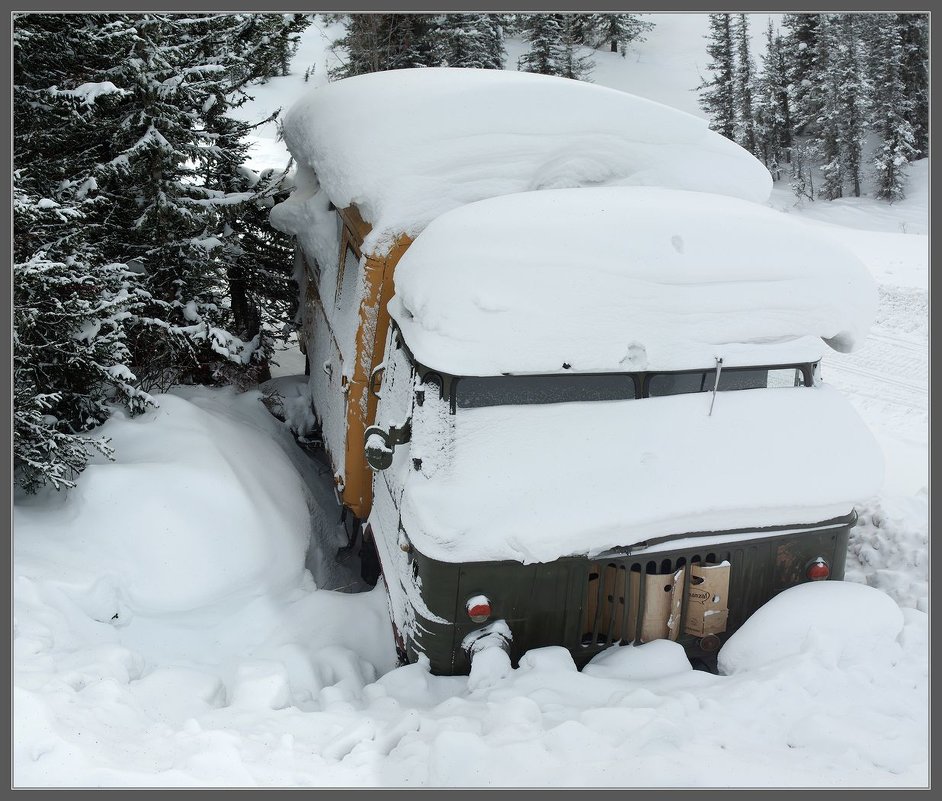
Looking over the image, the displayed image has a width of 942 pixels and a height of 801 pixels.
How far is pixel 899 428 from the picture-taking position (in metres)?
8.69

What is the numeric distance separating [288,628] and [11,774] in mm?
1804

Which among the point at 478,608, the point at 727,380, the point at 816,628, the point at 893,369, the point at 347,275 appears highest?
the point at 347,275

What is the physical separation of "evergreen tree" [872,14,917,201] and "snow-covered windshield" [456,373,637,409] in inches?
1096

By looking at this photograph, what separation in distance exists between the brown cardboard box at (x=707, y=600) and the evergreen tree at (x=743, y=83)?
81.2 feet

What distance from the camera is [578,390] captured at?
456cm

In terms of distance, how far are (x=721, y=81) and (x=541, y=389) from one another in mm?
25591

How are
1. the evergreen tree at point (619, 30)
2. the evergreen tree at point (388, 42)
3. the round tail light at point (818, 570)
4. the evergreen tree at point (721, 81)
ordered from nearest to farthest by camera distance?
the round tail light at point (818, 570) < the evergreen tree at point (388, 42) < the evergreen tree at point (619, 30) < the evergreen tree at point (721, 81)

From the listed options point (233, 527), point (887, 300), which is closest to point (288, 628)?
point (233, 527)

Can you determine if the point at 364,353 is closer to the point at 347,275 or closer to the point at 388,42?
the point at 347,275

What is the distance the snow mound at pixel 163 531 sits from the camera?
15.9 ft

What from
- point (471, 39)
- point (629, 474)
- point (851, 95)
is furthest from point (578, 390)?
point (851, 95)

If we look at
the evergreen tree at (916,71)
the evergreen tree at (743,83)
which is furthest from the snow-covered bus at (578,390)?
the evergreen tree at (916,71)

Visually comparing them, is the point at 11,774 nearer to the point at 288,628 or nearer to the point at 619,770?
the point at 288,628

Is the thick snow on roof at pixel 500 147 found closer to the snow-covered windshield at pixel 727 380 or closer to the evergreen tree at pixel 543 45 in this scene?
the snow-covered windshield at pixel 727 380
